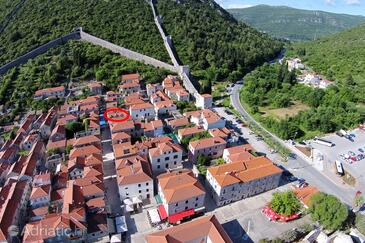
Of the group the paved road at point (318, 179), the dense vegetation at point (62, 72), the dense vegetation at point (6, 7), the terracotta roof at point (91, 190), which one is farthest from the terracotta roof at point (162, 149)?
the dense vegetation at point (6, 7)

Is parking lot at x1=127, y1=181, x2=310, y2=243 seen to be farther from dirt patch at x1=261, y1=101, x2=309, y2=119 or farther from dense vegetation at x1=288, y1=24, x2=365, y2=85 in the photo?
dense vegetation at x1=288, y1=24, x2=365, y2=85

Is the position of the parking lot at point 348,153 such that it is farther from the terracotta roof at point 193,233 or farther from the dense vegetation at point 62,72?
the dense vegetation at point 62,72

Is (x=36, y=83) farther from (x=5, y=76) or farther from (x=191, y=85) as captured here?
(x=191, y=85)

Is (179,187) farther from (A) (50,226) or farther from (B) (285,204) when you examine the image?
(A) (50,226)

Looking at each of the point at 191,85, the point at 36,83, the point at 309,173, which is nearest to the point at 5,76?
the point at 36,83

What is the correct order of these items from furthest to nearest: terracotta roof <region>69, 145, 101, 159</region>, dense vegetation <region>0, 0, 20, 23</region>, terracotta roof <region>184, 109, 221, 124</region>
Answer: dense vegetation <region>0, 0, 20, 23</region> → terracotta roof <region>184, 109, 221, 124</region> → terracotta roof <region>69, 145, 101, 159</region>

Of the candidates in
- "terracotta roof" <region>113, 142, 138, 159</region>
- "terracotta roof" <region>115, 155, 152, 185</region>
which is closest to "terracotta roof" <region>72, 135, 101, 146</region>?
"terracotta roof" <region>113, 142, 138, 159</region>
